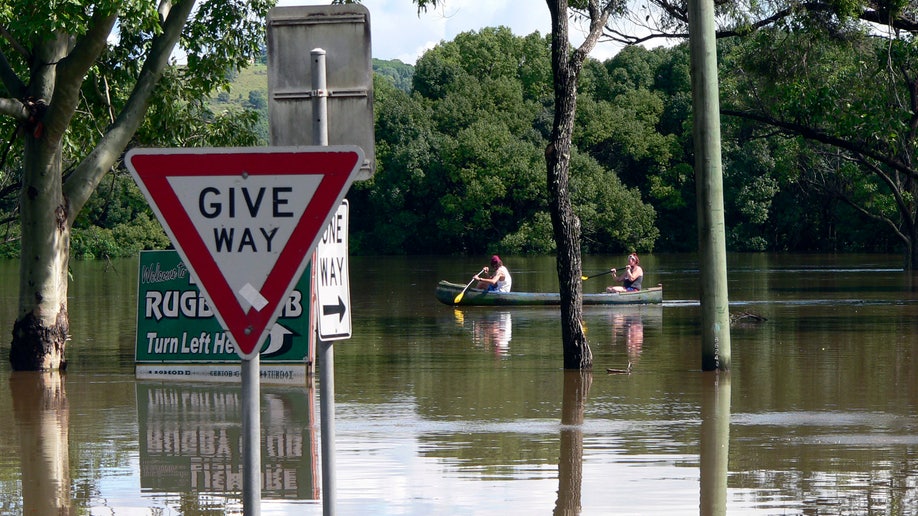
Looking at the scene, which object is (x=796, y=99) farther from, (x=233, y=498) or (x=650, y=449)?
(x=233, y=498)

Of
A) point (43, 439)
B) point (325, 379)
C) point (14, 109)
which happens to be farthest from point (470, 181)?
point (325, 379)

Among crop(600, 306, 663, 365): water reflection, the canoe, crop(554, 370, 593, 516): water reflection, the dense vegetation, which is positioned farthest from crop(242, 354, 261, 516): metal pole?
the dense vegetation

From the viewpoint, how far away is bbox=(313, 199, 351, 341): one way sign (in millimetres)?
5812

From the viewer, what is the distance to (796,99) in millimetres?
26172

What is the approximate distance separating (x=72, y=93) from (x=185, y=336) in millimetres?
3800

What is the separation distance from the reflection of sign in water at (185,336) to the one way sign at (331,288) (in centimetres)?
919

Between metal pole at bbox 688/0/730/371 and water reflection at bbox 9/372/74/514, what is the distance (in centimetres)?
779

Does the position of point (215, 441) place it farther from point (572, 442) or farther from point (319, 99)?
point (319, 99)

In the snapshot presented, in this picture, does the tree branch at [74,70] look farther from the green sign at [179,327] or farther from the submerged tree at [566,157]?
the submerged tree at [566,157]

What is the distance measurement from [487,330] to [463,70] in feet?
237

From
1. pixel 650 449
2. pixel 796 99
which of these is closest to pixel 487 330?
pixel 796 99

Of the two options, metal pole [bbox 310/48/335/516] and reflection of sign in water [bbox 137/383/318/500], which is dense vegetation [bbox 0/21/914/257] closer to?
reflection of sign in water [bbox 137/383/318/500]

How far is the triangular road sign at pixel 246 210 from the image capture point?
455 cm

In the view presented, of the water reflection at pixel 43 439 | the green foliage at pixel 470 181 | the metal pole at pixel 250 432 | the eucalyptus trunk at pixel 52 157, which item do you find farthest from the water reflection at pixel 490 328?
the green foliage at pixel 470 181
